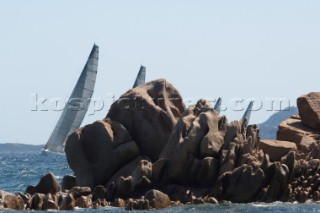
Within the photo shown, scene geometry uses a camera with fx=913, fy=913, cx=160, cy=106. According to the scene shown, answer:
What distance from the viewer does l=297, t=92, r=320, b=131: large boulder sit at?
190ft

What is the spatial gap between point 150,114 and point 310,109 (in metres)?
11.2

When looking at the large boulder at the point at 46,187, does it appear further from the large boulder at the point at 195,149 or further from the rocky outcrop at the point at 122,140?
the large boulder at the point at 195,149

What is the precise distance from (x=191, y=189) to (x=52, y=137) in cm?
4992

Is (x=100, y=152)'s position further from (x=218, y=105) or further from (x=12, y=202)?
(x=218, y=105)

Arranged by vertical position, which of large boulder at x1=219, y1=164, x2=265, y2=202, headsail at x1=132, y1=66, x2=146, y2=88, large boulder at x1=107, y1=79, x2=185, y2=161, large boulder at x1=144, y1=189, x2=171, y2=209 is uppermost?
headsail at x1=132, y1=66, x2=146, y2=88

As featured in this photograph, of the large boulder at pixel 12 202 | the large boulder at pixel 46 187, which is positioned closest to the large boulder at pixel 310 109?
the large boulder at pixel 46 187

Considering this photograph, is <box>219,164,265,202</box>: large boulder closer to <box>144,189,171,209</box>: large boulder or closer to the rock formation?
the rock formation

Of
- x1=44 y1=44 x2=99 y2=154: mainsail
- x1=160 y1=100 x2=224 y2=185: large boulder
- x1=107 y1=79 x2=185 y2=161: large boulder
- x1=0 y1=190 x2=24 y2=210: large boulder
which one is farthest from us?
x1=44 y1=44 x2=99 y2=154: mainsail

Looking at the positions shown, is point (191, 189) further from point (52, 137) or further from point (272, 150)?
point (52, 137)

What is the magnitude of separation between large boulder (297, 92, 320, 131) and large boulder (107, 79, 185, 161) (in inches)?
325

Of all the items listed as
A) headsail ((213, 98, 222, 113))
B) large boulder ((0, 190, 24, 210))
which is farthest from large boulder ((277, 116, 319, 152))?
headsail ((213, 98, 222, 113))

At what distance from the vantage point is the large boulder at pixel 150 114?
174 feet

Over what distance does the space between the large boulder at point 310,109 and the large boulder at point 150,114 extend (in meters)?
8.27

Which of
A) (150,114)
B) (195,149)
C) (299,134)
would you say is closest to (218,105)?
(299,134)
